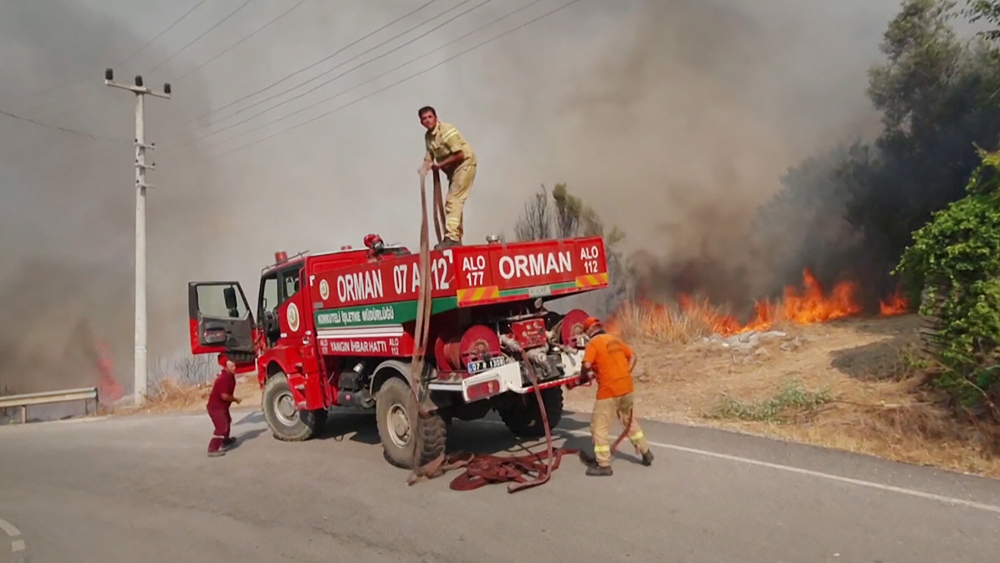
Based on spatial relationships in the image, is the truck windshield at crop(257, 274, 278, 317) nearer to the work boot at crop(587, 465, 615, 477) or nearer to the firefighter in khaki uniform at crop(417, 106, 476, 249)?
the firefighter in khaki uniform at crop(417, 106, 476, 249)

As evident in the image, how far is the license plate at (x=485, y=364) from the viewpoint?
6.24 meters

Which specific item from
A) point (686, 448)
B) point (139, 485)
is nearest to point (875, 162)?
point (686, 448)

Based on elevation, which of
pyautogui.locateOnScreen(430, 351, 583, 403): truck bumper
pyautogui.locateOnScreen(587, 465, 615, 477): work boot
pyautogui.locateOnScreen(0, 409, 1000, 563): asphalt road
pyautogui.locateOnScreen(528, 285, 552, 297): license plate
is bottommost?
pyautogui.locateOnScreen(0, 409, 1000, 563): asphalt road

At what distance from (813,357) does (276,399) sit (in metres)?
7.14

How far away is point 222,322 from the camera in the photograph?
967cm

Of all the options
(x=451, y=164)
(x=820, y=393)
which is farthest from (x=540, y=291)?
(x=820, y=393)

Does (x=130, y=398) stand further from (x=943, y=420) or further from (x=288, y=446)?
(x=943, y=420)

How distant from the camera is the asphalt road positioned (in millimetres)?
4344

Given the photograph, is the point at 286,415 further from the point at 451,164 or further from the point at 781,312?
the point at 781,312

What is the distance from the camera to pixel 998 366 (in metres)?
6.43

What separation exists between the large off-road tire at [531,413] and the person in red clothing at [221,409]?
334 centimetres

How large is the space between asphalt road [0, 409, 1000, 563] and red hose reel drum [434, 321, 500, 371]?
3.39 feet

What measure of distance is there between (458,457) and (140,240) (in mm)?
13903

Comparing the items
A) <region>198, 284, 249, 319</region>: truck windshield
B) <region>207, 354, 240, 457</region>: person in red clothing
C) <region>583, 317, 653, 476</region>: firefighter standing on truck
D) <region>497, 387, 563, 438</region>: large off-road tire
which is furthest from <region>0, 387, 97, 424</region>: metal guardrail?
<region>583, 317, 653, 476</region>: firefighter standing on truck
